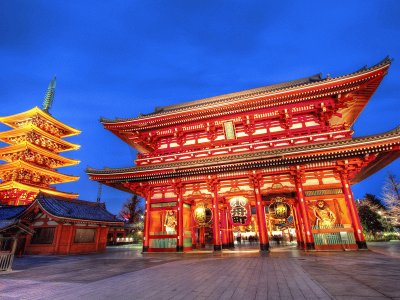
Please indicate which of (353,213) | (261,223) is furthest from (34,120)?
(353,213)

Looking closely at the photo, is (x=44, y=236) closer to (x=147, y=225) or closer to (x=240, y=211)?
(x=147, y=225)

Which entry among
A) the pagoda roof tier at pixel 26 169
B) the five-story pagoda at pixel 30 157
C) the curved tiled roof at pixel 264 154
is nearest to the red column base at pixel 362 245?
the curved tiled roof at pixel 264 154

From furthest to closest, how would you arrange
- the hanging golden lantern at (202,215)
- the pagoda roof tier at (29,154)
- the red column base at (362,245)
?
the pagoda roof tier at (29,154)
the hanging golden lantern at (202,215)
the red column base at (362,245)

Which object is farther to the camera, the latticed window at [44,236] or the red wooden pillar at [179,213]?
the latticed window at [44,236]

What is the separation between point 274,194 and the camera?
15531 millimetres

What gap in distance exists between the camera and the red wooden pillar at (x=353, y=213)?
12.3 metres

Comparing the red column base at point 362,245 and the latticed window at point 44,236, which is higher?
the latticed window at point 44,236

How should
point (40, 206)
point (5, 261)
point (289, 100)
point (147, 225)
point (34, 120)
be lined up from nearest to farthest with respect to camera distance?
point (5, 261) < point (289, 100) < point (147, 225) < point (40, 206) < point (34, 120)

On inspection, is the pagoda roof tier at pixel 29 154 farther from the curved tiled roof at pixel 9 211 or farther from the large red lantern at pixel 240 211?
the large red lantern at pixel 240 211

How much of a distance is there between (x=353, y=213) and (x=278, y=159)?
536 centimetres

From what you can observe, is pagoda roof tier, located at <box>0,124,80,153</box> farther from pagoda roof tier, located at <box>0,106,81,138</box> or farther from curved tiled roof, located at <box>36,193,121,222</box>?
curved tiled roof, located at <box>36,193,121,222</box>

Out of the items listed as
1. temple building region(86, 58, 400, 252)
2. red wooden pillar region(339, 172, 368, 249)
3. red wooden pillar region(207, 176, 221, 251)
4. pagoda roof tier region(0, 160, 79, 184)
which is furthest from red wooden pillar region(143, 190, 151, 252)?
pagoda roof tier region(0, 160, 79, 184)

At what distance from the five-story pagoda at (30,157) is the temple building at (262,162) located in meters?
19.8

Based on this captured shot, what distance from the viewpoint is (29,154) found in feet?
101
